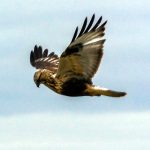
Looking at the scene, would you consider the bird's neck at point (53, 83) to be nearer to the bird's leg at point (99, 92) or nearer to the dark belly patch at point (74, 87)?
the dark belly patch at point (74, 87)

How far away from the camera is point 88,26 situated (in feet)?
48.0

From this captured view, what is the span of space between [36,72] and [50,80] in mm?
912

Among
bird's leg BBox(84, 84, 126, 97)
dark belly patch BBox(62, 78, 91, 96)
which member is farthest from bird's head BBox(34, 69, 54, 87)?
bird's leg BBox(84, 84, 126, 97)

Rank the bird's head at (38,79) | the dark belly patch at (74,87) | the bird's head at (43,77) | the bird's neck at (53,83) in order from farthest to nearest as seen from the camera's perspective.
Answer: the bird's head at (38,79), the bird's head at (43,77), the bird's neck at (53,83), the dark belly patch at (74,87)

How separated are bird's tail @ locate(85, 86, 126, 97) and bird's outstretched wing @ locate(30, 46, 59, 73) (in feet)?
9.57

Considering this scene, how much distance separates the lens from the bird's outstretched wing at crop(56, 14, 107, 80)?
1463 centimetres

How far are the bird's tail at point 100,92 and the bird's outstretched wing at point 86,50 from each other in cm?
24

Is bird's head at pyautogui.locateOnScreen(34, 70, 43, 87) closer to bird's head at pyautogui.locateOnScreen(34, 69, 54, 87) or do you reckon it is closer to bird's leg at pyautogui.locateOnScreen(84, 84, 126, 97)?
bird's head at pyautogui.locateOnScreen(34, 69, 54, 87)

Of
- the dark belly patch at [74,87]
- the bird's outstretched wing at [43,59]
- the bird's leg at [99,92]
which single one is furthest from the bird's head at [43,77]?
the bird's outstretched wing at [43,59]

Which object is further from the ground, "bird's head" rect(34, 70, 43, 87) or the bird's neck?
"bird's head" rect(34, 70, 43, 87)

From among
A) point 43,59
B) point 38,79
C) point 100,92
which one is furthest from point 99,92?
point 43,59

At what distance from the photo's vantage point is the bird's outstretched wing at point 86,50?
14.6 m

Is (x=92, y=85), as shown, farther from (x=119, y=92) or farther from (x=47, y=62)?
(x=47, y=62)

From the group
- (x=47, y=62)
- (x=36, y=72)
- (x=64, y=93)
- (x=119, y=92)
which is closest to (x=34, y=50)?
(x=47, y=62)
